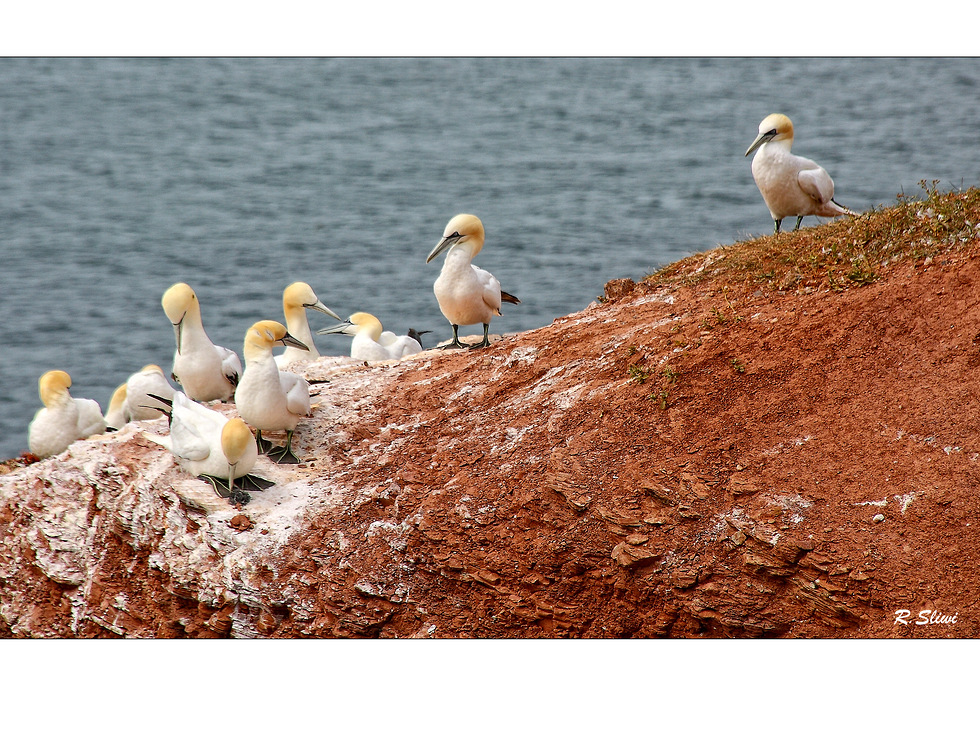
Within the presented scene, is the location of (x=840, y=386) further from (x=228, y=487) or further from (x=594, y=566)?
(x=228, y=487)

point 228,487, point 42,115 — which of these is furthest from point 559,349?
point 42,115

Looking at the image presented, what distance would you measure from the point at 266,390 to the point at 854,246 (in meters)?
4.80

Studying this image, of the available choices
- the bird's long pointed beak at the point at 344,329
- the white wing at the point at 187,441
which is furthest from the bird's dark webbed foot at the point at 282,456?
the bird's long pointed beak at the point at 344,329

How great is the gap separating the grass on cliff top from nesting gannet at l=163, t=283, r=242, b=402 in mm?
4181

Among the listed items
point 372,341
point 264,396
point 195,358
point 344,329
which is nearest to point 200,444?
point 264,396

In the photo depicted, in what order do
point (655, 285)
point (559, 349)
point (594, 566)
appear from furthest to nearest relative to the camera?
point (655, 285), point (559, 349), point (594, 566)

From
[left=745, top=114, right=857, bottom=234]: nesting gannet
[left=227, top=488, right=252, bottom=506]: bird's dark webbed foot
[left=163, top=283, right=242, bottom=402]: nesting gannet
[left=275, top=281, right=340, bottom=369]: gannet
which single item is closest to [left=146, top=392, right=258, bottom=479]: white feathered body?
[left=227, top=488, right=252, bottom=506]: bird's dark webbed foot

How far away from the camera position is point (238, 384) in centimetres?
775

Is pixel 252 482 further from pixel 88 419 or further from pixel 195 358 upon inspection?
pixel 88 419

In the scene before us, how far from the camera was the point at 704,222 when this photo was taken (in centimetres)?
1906

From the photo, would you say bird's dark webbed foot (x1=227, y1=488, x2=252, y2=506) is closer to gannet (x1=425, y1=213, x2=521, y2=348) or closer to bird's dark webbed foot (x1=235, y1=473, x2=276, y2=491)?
bird's dark webbed foot (x1=235, y1=473, x2=276, y2=491)

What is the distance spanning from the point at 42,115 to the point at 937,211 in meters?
18.9

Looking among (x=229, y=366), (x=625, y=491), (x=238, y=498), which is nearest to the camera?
(x=625, y=491)

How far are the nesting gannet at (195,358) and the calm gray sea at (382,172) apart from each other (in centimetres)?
722
